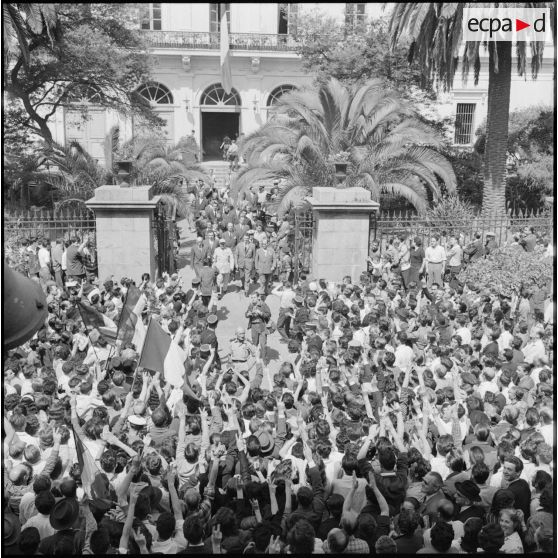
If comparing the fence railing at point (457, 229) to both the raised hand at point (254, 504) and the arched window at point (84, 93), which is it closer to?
the raised hand at point (254, 504)

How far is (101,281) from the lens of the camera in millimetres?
14883

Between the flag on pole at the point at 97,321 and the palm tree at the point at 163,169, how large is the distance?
8834 millimetres

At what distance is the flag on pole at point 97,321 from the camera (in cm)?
921

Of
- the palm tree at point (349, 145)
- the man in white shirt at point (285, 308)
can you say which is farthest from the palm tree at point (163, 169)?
the man in white shirt at point (285, 308)

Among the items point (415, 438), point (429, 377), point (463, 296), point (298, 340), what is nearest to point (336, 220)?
point (463, 296)

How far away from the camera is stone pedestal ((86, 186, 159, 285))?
49.0 feet

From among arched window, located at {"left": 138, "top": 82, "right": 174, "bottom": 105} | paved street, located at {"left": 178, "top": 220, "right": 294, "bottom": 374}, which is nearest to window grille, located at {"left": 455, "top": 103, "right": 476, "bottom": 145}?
arched window, located at {"left": 138, "top": 82, "right": 174, "bottom": 105}

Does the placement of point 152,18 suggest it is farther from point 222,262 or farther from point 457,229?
point 222,262

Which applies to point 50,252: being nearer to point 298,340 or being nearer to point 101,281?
point 101,281

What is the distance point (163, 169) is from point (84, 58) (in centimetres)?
587

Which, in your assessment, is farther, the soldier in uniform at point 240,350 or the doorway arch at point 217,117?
the doorway arch at point 217,117

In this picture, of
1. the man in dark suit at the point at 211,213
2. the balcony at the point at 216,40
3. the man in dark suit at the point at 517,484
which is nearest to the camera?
the man in dark suit at the point at 517,484

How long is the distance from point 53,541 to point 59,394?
323cm

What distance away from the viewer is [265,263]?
1473 centimetres
